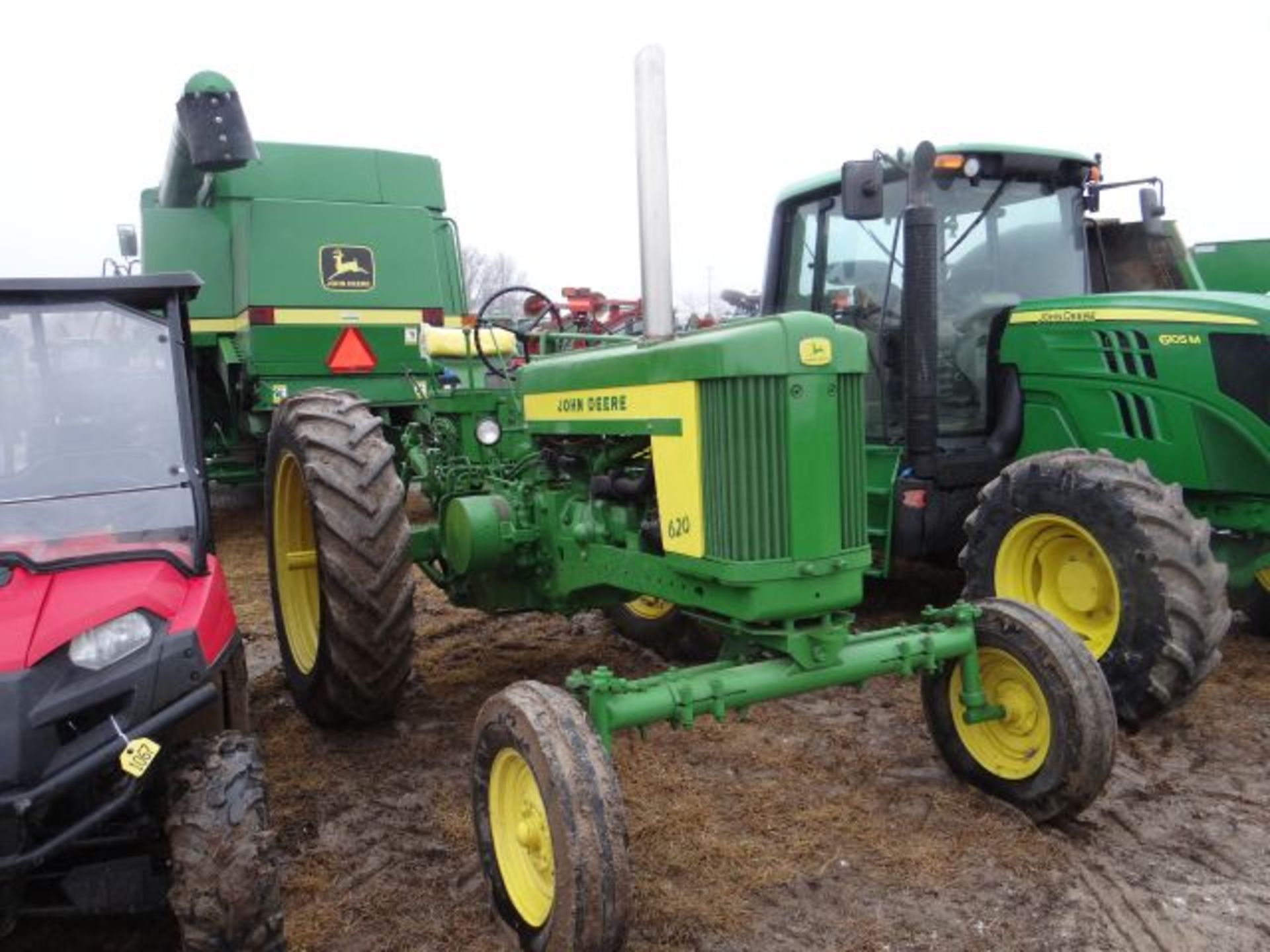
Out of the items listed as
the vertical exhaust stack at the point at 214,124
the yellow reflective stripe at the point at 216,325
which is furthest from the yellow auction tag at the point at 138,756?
the yellow reflective stripe at the point at 216,325

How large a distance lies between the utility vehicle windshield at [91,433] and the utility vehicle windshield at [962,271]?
3.39 meters

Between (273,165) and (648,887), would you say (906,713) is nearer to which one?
(648,887)

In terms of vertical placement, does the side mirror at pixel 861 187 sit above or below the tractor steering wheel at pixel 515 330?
above

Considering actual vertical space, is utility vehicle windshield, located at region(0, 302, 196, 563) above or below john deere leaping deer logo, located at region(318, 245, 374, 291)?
below

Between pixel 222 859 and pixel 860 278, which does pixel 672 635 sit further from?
pixel 222 859

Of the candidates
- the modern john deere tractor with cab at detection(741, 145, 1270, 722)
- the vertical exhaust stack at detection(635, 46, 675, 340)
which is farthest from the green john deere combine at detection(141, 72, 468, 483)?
the vertical exhaust stack at detection(635, 46, 675, 340)

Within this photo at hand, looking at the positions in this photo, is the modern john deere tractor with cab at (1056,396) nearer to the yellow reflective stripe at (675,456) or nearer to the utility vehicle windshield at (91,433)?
the yellow reflective stripe at (675,456)

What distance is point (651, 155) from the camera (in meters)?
2.94

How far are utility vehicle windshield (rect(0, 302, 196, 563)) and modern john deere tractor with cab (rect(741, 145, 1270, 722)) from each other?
8.28 ft

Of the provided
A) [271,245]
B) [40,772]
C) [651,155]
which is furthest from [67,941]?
[271,245]

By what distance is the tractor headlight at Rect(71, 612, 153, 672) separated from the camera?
2213 millimetres

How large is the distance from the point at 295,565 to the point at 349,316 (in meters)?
4.11

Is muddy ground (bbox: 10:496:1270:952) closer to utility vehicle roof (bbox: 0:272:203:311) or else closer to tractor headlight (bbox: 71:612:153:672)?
tractor headlight (bbox: 71:612:153:672)

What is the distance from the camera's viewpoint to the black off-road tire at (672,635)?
15.9ft
